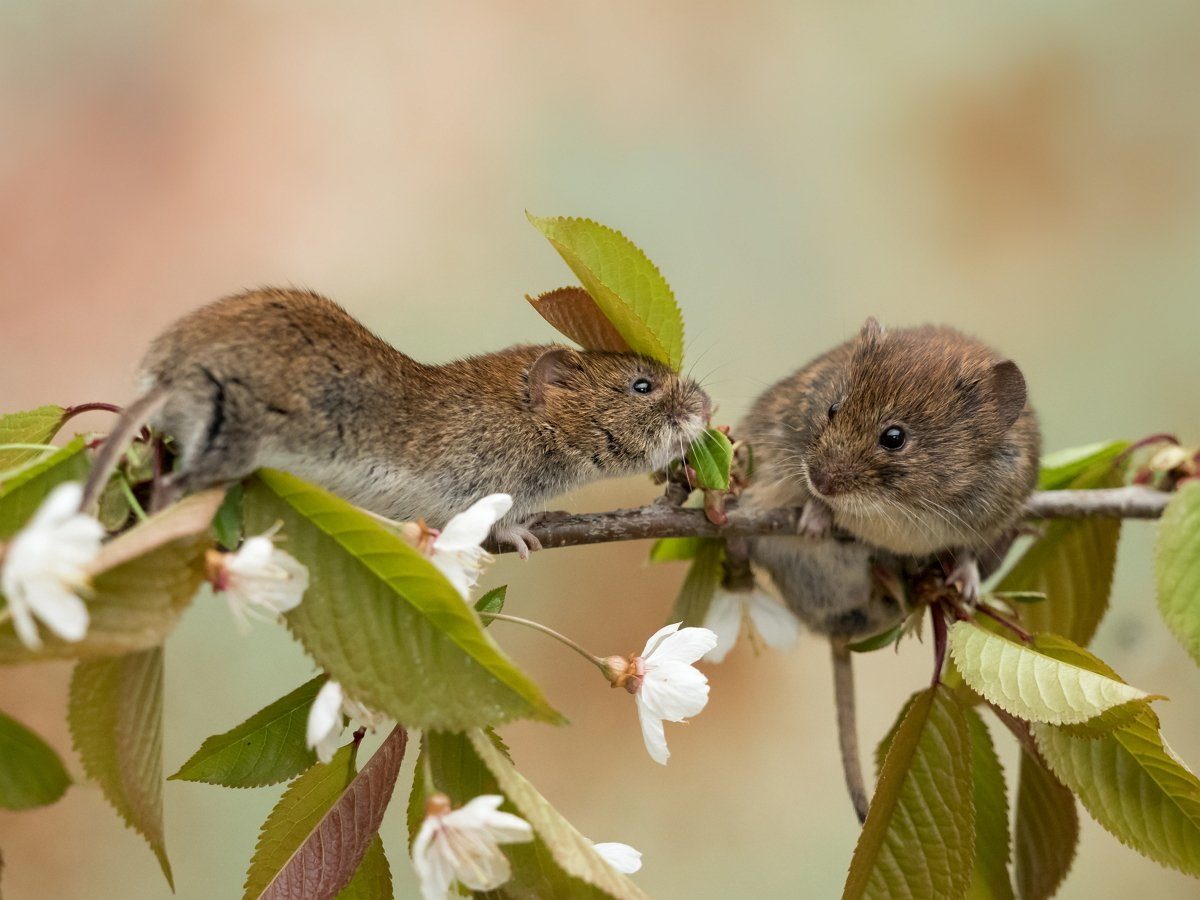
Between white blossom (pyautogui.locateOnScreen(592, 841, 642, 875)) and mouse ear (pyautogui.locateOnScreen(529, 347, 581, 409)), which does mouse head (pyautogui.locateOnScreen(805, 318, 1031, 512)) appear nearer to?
mouse ear (pyautogui.locateOnScreen(529, 347, 581, 409))

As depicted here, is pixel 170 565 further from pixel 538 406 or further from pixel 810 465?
pixel 810 465

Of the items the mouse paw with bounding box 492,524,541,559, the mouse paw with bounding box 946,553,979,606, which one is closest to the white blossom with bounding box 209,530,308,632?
the mouse paw with bounding box 492,524,541,559

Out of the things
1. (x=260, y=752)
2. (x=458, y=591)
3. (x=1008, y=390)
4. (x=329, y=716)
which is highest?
(x=1008, y=390)

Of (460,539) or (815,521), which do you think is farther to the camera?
(815,521)

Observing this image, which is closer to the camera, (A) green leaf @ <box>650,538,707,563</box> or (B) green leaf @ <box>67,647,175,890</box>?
(B) green leaf @ <box>67,647,175,890</box>

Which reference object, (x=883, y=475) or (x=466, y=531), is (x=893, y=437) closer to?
(x=883, y=475)

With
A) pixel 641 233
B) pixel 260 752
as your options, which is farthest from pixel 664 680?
pixel 641 233

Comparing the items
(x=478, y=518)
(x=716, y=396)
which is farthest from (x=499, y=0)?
(x=478, y=518)
